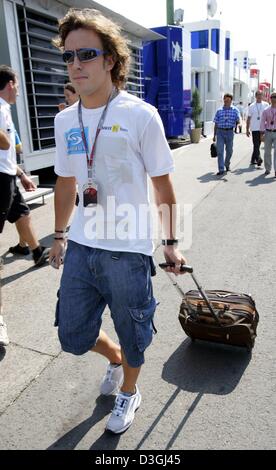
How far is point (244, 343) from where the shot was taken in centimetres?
281

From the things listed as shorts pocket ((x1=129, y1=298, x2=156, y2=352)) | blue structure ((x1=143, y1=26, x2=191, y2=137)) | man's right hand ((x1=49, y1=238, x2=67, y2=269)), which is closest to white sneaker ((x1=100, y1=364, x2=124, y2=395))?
shorts pocket ((x1=129, y1=298, x2=156, y2=352))

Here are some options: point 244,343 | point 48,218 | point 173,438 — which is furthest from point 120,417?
point 48,218

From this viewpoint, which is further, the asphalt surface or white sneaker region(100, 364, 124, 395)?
white sneaker region(100, 364, 124, 395)

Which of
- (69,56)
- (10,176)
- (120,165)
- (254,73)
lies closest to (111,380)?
(120,165)

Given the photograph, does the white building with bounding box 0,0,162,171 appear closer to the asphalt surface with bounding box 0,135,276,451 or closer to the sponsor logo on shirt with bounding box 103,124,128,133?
the asphalt surface with bounding box 0,135,276,451

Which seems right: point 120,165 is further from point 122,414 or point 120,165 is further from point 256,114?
point 256,114

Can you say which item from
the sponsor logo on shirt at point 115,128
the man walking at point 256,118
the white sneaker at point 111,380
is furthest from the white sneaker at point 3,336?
the man walking at point 256,118

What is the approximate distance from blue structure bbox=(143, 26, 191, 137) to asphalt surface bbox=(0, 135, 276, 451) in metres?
12.0

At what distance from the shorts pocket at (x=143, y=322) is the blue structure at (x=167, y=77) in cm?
1405

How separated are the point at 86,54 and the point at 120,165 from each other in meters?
0.53

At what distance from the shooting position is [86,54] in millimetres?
1869

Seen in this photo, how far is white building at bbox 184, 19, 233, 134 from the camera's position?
2232 centimetres
